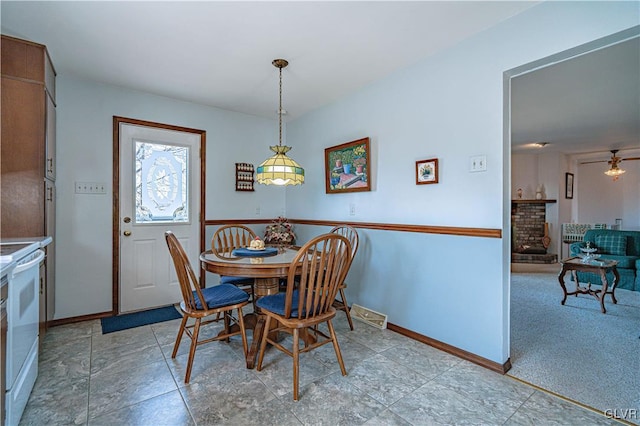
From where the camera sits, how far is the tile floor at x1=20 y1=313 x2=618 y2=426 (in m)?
1.55

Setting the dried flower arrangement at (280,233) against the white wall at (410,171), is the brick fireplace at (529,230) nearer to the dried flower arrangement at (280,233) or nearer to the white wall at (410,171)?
the white wall at (410,171)

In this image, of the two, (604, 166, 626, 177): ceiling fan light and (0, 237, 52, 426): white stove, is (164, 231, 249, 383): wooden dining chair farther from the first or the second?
(604, 166, 626, 177): ceiling fan light

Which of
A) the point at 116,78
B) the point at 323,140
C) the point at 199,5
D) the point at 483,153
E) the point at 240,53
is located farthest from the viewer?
the point at 323,140

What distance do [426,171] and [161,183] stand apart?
2787mm

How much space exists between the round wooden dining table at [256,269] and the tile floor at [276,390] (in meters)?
0.19

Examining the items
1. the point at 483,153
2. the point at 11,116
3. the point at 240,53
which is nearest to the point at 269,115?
the point at 240,53

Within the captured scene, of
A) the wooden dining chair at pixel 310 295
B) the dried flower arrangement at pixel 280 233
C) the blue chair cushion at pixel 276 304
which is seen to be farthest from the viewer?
the dried flower arrangement at pixel 280 233

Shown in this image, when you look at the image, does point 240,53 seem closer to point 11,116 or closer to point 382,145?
point 382,145

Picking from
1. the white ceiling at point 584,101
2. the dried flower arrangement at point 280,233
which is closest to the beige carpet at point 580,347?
the white ceiling at point 584,101

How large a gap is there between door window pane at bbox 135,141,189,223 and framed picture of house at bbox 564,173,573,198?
7.42m

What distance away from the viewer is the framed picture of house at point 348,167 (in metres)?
3.02

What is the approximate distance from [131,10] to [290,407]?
2546 millimetres

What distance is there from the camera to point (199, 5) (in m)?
1.84

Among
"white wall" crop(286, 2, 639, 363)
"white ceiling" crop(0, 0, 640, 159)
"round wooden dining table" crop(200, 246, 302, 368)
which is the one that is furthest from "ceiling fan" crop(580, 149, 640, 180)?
"round wooden dining table" crop(200, 246, 302, 368)
